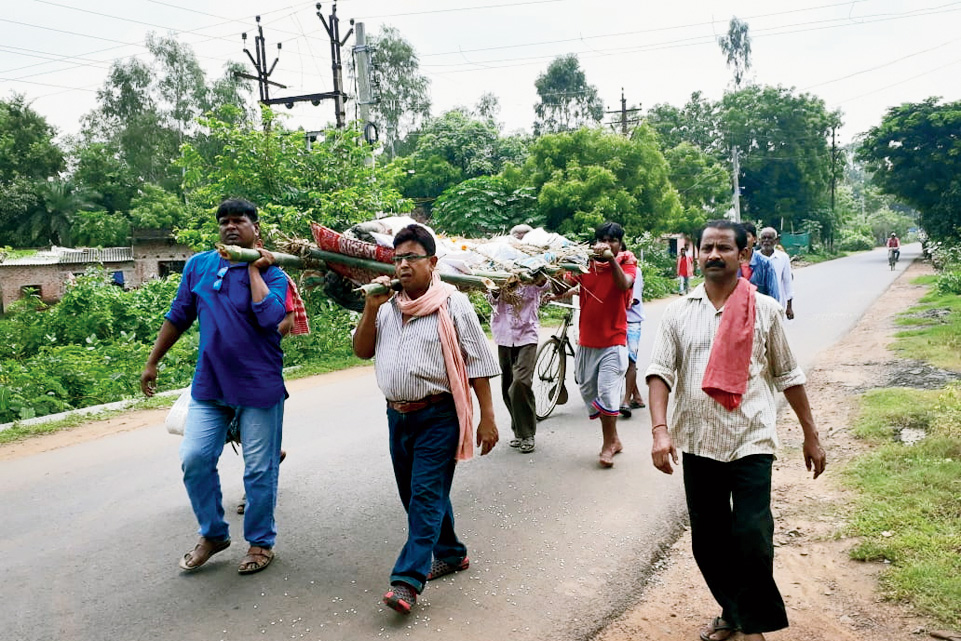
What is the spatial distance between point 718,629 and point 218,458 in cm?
256

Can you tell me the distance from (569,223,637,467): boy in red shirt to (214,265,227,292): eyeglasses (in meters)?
2.84

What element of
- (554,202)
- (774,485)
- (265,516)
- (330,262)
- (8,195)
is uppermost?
(8,195)

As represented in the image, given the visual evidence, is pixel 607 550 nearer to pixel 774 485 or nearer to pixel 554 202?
pixel 774 485

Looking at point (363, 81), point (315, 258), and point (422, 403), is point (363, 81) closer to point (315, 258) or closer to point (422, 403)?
point (315, 258)

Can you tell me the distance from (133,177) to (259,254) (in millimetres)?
38328

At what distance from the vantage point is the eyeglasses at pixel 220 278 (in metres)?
3.69

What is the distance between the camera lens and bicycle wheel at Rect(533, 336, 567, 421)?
7.12 metres

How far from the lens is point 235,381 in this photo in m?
3.66

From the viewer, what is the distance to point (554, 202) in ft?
68.3

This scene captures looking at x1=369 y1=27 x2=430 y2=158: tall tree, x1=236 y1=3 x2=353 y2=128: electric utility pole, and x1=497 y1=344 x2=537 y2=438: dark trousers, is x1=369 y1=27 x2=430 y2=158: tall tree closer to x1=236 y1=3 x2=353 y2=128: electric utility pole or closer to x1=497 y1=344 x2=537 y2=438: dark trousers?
x1=236 y1=3 x2=353 y2=128: electric utility pole

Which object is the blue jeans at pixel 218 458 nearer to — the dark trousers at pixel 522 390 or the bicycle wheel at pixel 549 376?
the dark trousers at pixel 522 390

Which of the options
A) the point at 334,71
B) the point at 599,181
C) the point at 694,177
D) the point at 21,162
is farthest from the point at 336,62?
the point at 21,162

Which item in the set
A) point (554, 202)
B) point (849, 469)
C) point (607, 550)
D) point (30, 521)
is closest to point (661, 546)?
point (607, 550)

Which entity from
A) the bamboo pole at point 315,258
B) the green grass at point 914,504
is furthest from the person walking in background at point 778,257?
the bamboo pole at point 315,258
